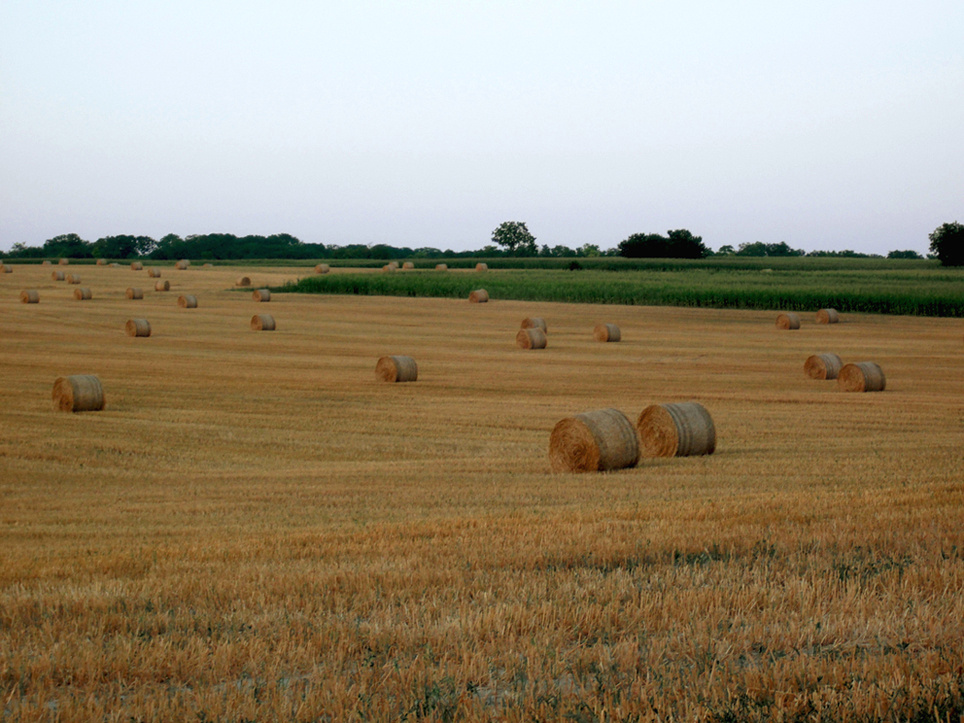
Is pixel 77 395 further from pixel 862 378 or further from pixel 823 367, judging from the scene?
pixel 823 367

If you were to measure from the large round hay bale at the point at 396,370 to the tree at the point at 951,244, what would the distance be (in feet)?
200

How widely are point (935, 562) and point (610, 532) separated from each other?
2349 mm

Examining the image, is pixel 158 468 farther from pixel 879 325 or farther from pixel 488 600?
pixel 879 325

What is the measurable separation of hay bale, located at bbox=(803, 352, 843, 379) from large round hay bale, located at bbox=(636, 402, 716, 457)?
1185 cm

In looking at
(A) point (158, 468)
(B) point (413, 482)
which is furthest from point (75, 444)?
(B) point (413, 482)

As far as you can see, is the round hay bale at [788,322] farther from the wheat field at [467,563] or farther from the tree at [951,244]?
the tree at [951,244]

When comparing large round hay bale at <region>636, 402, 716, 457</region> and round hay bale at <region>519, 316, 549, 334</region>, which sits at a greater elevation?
round hay bale at <region>519, 316, 549, 334</region>

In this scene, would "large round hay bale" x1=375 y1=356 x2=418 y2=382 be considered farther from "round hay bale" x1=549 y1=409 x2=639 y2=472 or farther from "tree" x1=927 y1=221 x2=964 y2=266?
"tree" x1=927 y1=221 x2=964 y2=266

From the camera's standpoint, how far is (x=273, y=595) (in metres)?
6.01

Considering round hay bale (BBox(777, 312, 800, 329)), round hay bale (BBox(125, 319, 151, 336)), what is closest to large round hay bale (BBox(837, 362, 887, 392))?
round hay bale (BBox(777, 312, 800, 329))

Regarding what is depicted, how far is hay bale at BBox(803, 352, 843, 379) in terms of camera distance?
27.1 m

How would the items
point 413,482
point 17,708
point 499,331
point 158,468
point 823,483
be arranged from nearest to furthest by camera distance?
point 17,708 → point 823,483 → point 413,482 → point 158,468 → point 499,331

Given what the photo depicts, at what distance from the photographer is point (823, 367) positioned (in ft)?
89.1

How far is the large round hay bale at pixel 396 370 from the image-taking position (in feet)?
88.4
